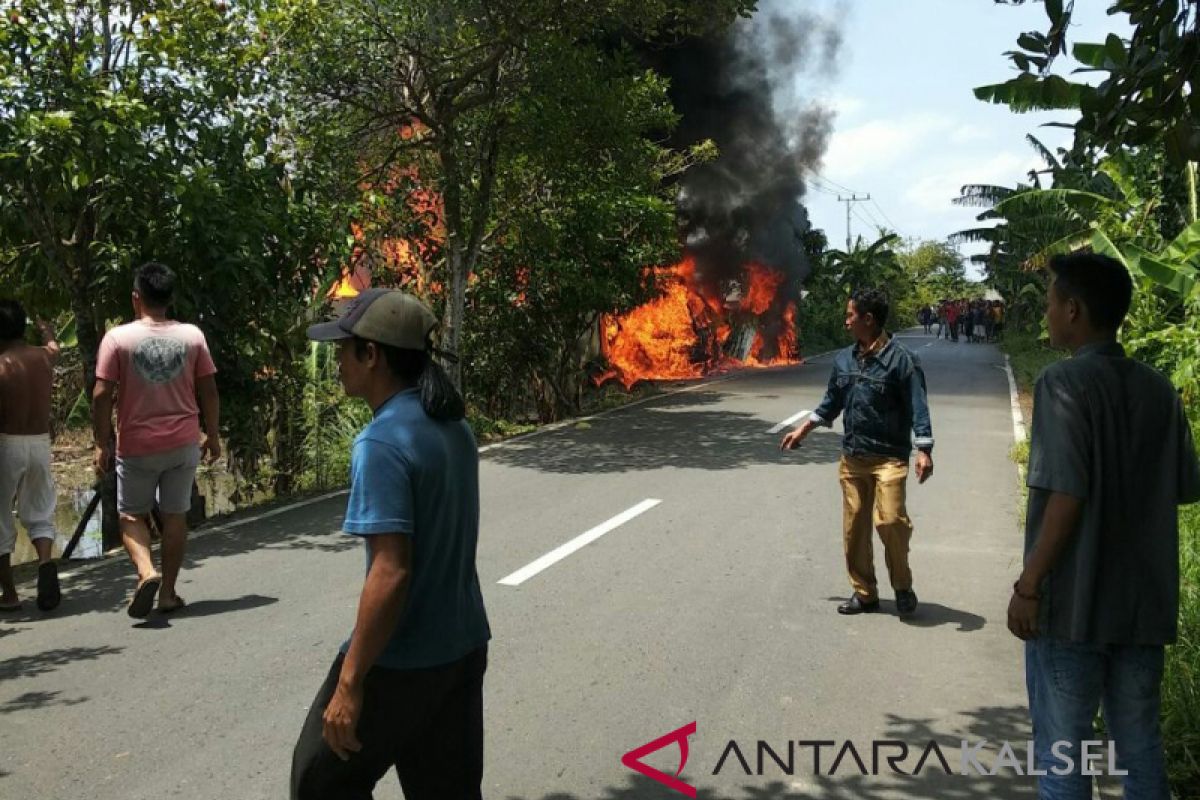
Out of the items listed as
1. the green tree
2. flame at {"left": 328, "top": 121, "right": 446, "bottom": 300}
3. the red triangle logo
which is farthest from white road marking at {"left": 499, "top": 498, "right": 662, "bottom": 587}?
flame at {"left": 328, "top": 121, "right": 446, "bottom": 300}

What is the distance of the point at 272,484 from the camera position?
1094cm

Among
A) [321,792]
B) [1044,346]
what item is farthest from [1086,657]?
[1044,346]

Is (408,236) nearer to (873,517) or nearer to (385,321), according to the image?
(873,517)

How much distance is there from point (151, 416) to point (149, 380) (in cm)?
19

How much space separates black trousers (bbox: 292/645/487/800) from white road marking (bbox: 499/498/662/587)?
3.69 m

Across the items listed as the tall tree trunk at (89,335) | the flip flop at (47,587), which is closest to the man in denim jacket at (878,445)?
the flip flop at (47,587)

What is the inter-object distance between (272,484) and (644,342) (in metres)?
13.8

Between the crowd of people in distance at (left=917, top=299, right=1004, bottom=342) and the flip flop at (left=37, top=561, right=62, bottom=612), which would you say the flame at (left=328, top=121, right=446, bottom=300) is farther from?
the crowd of people in distance at (left=917, top=299, right=1004, bottom=342)

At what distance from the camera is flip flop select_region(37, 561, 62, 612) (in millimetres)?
5566

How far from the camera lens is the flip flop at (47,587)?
18.3ft

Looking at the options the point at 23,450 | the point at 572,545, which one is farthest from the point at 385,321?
the point at 572,545

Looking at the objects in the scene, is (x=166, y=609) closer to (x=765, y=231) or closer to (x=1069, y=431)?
(x=1069, y=431)

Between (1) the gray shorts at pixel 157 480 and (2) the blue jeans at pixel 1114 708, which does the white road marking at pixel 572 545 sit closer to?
(1) the gray shorts at pixel 157 480

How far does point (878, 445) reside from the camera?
538 cm
